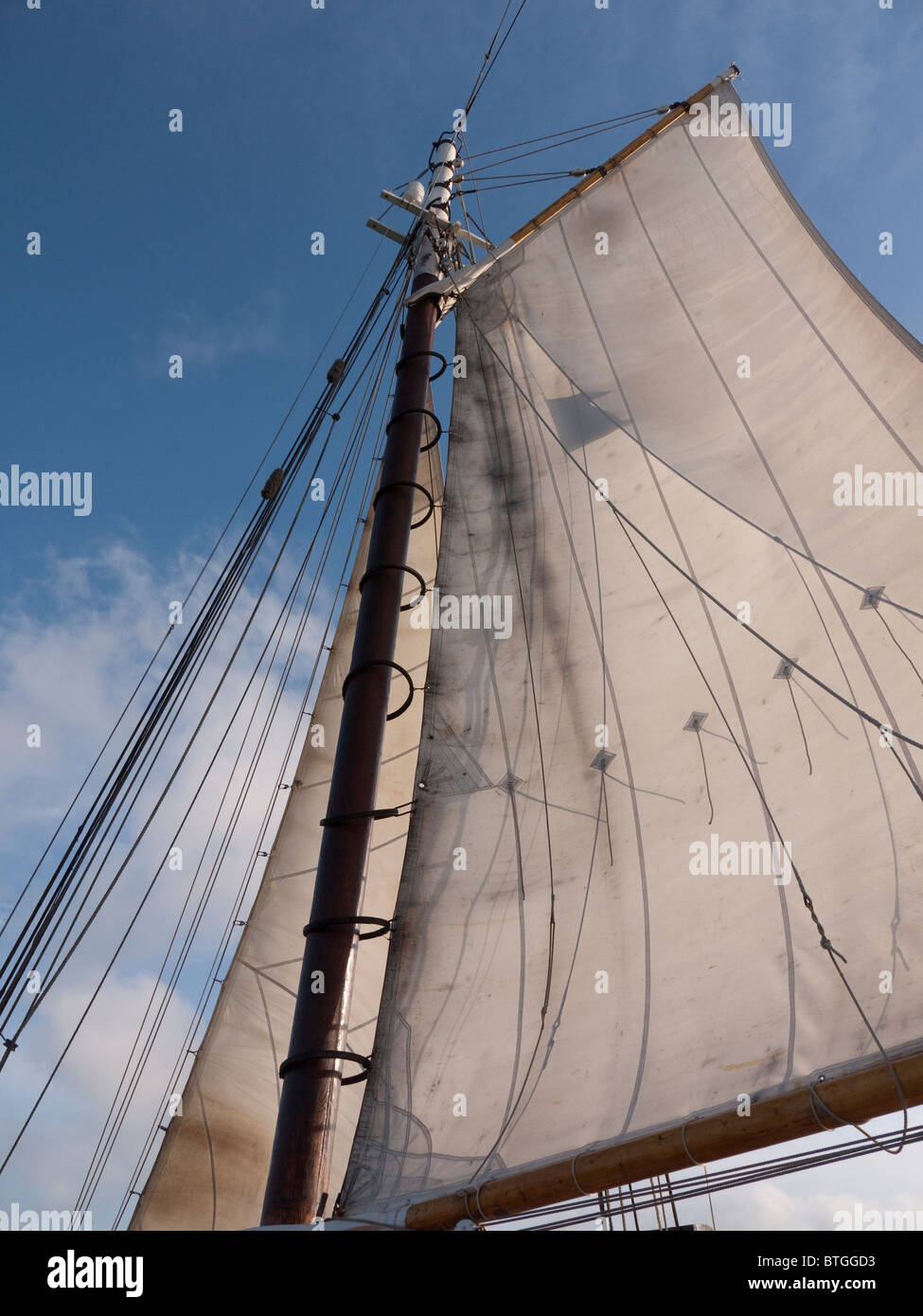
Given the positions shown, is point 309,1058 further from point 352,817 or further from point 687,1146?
point 687,1146

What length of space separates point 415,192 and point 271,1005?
30.1 feet

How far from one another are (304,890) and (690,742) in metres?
4.26

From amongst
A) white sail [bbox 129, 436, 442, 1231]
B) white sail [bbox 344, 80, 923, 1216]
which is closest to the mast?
white sail [bbox 344, 80, 923, 1216]

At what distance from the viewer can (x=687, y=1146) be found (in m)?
3.35

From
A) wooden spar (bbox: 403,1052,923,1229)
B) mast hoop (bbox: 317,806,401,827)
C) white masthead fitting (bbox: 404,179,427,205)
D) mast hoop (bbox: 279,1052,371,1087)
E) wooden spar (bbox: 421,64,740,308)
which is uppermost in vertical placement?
white masthead fitting (bbox: 404,179,427,205)

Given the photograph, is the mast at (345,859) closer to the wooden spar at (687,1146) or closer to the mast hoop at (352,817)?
the mast hoop at (352,817)

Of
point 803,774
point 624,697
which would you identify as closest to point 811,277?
point 624,697

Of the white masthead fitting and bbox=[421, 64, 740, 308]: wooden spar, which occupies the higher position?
the white masthead fitting

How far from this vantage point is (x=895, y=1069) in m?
3.13

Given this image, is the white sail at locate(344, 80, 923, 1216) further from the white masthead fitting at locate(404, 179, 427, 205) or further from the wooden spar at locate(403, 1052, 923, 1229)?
the white masthead fitting at locate(404, 179, 427, 205)

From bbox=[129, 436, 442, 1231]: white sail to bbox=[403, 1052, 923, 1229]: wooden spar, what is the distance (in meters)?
2.47

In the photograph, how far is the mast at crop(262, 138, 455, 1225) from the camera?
4160mm

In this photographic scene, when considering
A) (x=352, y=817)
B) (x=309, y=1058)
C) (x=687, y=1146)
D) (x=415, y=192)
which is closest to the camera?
(x=687, y=1146)

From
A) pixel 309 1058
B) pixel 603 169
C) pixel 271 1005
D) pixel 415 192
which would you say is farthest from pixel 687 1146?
pixel 415 192
